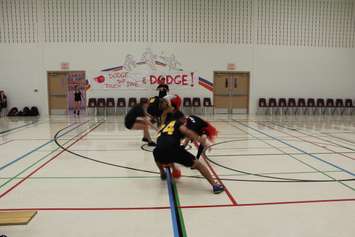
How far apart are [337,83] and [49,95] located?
17.0 m

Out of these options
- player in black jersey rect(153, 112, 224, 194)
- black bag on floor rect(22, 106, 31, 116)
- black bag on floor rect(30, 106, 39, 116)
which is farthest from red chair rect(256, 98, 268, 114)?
player in black jersey rect(153, 112, 224, 194)

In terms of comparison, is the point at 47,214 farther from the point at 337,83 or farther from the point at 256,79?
the point at 337,83

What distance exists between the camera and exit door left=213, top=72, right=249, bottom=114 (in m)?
17.6

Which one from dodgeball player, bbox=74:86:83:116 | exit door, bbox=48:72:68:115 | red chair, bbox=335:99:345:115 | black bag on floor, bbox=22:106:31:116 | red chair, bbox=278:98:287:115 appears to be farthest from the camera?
red chair, bbox=335:99:345:115

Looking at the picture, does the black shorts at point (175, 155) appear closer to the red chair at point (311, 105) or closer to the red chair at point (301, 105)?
the red chair at point (301, 105)

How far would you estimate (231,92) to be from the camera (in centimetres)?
1772

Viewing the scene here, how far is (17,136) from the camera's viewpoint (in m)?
9.29

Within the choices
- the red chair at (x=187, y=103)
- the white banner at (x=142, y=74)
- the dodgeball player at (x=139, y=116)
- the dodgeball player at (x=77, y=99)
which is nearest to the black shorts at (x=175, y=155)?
the dodgeball player at (x=139, y=116)

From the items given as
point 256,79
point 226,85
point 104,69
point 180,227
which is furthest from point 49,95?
point 180,227

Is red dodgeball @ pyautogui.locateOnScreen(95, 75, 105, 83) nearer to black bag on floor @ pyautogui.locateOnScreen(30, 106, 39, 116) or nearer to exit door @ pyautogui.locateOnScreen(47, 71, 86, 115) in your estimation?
exit door @ pyautogui.locateOnScreen(47, 71, 86, 115)

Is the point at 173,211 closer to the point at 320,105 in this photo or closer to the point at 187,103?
the point at 187,103

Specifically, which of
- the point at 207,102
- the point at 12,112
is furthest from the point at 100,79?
the point at 207,102

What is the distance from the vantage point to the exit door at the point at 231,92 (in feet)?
57.7

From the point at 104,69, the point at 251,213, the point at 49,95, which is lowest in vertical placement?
the point at 251,213
